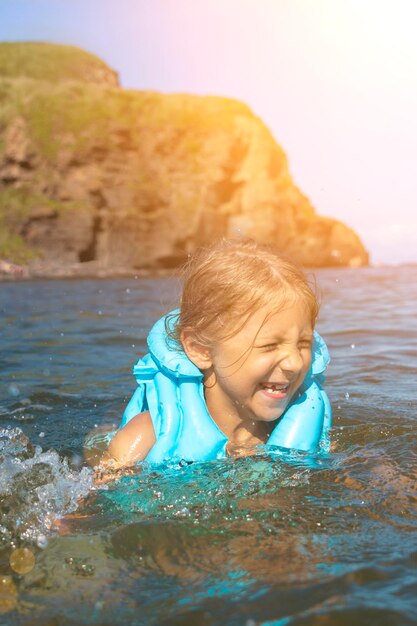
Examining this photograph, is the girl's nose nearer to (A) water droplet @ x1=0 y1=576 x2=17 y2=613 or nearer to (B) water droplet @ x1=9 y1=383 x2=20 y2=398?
(A) water droplet @ x1=0 y1=576 x2=17 y2=613

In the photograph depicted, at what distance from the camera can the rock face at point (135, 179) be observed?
208 ft

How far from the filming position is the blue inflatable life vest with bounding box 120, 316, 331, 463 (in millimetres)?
3580

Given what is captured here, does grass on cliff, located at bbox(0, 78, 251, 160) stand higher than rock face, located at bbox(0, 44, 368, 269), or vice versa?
grass on cliff, located at bbox(0, 78, 251, 160)

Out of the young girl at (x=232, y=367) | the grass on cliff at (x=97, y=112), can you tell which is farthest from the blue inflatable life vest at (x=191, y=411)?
the grass on cliff at (x=97, y=112)

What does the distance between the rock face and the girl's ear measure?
57.1 m

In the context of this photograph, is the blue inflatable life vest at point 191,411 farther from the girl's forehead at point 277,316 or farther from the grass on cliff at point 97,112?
the grass on cliff at point 97,112

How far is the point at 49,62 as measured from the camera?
9712 cm

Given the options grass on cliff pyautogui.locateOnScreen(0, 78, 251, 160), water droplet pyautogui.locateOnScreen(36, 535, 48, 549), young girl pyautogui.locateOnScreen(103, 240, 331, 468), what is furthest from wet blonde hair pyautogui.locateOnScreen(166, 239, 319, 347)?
grass on cliff pyautogui.locateOnScreen(0, 78, 251, 160)

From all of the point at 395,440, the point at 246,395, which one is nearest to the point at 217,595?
the point at 246,395

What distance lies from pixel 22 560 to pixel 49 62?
339 feet

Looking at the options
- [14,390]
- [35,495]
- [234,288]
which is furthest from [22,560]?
[14,390]

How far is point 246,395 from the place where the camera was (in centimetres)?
352

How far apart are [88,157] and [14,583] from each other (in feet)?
219

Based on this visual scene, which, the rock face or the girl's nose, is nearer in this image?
the girl's nose
